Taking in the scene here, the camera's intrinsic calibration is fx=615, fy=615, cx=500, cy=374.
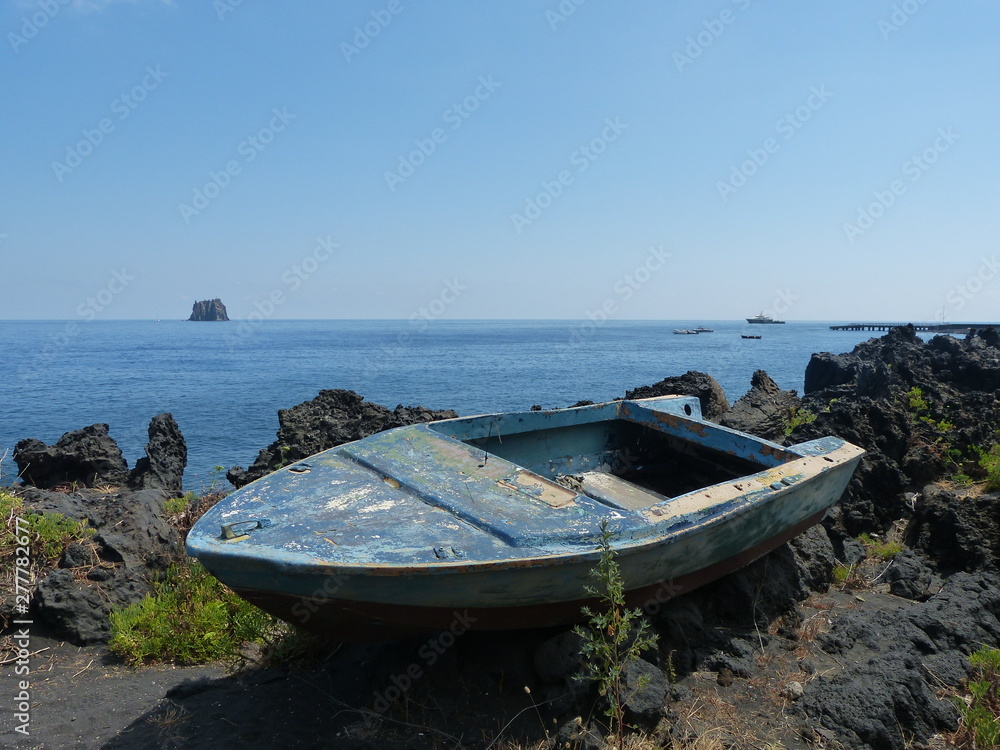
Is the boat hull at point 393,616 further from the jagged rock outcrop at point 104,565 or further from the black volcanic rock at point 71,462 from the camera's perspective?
the black volcanic rock at point 71,462

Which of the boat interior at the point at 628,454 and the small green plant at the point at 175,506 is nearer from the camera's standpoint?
the boat interior at the point at 628,454

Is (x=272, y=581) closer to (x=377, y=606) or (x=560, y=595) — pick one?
(x=377, y=606)

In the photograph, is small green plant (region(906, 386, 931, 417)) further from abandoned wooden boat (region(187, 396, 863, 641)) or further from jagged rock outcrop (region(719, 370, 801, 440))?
abandoned wooden boat (region(187, 396, 863, 641))

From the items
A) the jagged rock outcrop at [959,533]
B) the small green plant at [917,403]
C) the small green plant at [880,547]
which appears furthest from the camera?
the small green plant at [917,403]

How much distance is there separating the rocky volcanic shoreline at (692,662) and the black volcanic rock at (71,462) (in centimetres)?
322

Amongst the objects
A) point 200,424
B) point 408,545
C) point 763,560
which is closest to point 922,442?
point 763,560

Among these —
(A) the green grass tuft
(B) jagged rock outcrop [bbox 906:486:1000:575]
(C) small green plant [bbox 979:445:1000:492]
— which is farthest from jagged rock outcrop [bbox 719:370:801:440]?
(A) the green grass tuft

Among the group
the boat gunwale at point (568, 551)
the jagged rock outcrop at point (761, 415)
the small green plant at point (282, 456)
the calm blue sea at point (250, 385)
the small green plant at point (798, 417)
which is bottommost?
the calm blue sea at point (250, 385)

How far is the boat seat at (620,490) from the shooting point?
22.4 feet

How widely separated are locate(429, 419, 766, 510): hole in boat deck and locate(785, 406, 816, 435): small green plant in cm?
619

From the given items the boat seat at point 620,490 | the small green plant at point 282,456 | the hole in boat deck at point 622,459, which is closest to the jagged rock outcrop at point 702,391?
the hole in boat deck at point 622,459

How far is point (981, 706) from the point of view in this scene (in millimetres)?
4445

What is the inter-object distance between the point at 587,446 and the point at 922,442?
6585 mm

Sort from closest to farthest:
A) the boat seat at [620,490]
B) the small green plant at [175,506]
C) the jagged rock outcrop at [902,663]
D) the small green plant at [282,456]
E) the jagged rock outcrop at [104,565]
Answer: the jagged rock outcrop at [902,663]
the jagged rock outcrop at [104,565]
the boat seat at [620,490]
the small green plant at [175,506]
the small green plant at [282,456]
